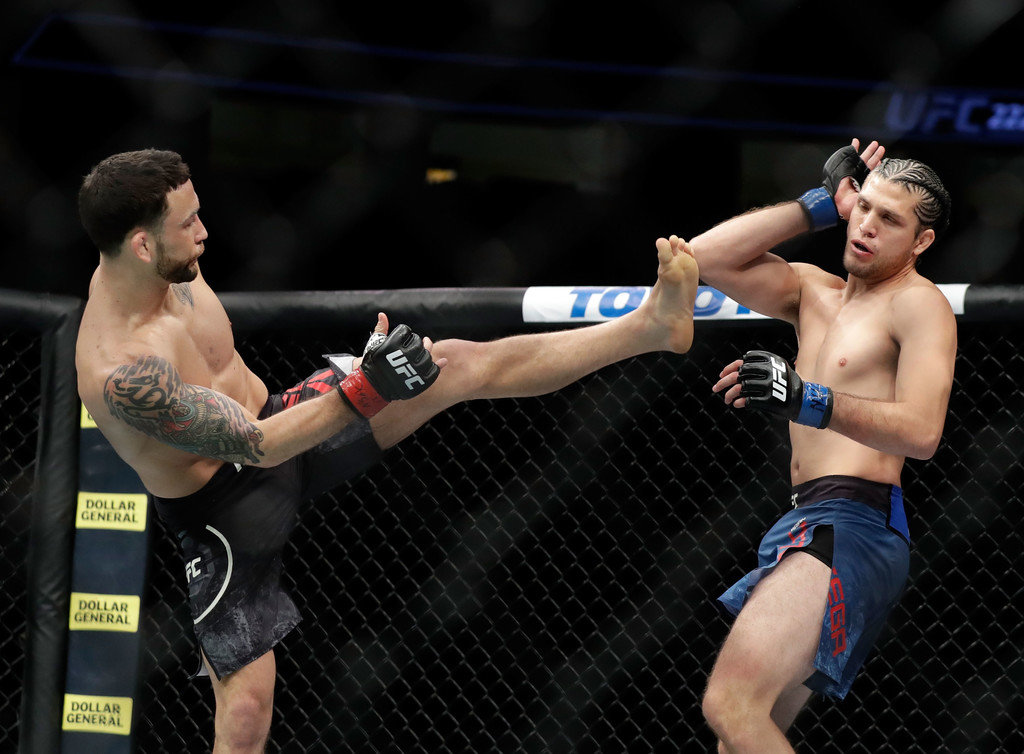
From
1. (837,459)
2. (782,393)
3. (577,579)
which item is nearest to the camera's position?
(782,393)

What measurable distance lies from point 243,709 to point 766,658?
0.82 metres

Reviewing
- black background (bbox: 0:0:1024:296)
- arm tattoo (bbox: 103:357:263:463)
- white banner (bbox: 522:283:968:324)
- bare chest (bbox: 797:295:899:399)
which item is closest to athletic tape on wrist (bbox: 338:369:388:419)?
arm tattoo (bbox: 103:357:263:463)

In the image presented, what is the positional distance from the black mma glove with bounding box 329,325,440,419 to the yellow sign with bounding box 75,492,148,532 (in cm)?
66

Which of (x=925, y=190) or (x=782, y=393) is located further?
(x=925, y=190)

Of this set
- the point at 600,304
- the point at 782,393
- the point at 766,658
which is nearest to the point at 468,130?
the point at 600,304

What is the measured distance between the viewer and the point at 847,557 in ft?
5.80

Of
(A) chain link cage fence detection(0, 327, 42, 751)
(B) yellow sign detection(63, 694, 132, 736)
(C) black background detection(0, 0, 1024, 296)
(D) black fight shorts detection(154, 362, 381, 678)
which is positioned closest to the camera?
(D) black fight shorts detection(154, 362, 381, 678)

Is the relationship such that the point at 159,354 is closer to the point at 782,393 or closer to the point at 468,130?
the point at 782,393

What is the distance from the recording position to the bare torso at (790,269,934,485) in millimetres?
1851

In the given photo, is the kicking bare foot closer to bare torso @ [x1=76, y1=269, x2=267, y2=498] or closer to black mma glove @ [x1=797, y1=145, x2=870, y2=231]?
black mma glove @ [x1=797, y1=145, x2=870, y2=231]

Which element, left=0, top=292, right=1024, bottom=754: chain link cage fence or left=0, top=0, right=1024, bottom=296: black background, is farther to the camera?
left=0, top=0, right=1024, bottom=296: black background

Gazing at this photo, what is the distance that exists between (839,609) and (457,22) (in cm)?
181

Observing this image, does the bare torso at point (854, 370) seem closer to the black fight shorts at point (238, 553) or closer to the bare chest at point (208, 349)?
the black fight shorts at point (238, 553)

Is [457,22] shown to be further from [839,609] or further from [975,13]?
[839,609]
